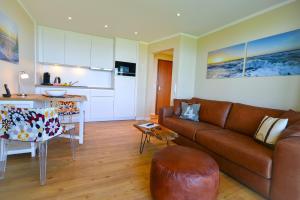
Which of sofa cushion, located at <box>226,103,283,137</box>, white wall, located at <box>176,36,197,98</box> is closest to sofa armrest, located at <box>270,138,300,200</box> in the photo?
sofa cushion, located at <box>226,103,283,137</box>

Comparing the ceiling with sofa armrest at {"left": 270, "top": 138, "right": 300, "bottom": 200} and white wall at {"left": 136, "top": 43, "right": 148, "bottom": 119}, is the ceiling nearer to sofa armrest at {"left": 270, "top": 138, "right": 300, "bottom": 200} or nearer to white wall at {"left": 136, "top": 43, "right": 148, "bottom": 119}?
white wall at {"left": 136, "top": 43, "right": 148, "bottom": 119}

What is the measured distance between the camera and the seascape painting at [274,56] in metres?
2.32

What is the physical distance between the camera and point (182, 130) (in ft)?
9.15

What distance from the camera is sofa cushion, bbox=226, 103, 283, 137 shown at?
2334 millimetres

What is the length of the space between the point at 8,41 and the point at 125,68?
270 cm

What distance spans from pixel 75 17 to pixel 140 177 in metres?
3.15

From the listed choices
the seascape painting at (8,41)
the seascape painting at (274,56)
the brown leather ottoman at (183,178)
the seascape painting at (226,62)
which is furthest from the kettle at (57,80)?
the seascape painting at (274,56)

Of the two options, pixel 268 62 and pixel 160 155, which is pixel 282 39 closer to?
pixel 268 62

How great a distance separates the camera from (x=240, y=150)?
184 centimetres

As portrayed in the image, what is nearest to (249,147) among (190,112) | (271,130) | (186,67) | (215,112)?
(271,130)

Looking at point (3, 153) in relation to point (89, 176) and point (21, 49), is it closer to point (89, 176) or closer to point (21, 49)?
point (89, 176)

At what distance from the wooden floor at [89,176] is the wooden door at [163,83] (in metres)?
3.18

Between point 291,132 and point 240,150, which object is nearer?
point 291,132

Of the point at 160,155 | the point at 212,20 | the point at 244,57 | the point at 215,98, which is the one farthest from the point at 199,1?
the point at 160,155
